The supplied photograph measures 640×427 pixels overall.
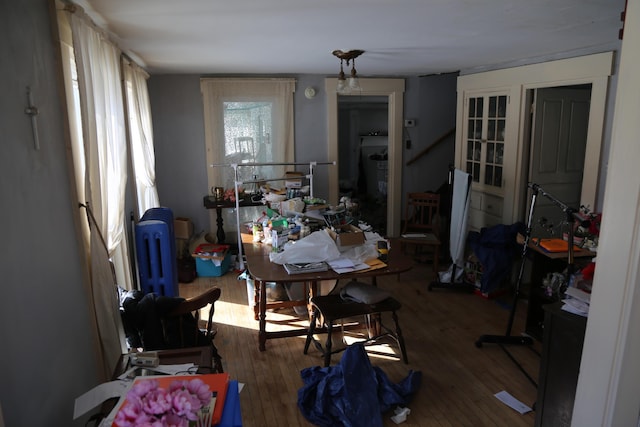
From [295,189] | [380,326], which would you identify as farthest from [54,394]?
[295,189]

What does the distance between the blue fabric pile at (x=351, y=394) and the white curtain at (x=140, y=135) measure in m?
2.40

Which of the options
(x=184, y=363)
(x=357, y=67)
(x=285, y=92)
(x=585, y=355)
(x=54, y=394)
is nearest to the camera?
(x=585, y=355)

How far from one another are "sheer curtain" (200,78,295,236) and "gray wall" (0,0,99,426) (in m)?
3.51

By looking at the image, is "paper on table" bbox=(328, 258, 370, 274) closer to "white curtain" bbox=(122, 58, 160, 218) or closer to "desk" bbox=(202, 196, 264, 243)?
"white curtain" bbox=(122, 58, 160, 218)

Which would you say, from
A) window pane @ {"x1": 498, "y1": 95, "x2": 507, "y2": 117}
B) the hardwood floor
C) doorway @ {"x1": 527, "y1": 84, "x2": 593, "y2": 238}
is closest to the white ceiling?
window pane @ {"x1": 498, "y1": 95, "x2": 507, "y2": 117}

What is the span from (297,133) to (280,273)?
3250 mm

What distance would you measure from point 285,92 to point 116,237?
3435 mm

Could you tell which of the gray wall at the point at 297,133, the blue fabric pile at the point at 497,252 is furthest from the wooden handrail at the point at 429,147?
the blue fabric pile at the point at 497,252

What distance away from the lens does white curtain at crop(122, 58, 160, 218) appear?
383 cm

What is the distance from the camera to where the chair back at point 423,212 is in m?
5.43

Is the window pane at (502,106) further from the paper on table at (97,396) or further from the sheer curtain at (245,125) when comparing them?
the paper on table at (97,396)

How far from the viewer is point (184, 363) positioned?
1970mm

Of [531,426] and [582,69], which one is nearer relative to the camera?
[531,426]

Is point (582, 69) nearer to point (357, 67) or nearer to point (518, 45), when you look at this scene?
point (518, 45)
